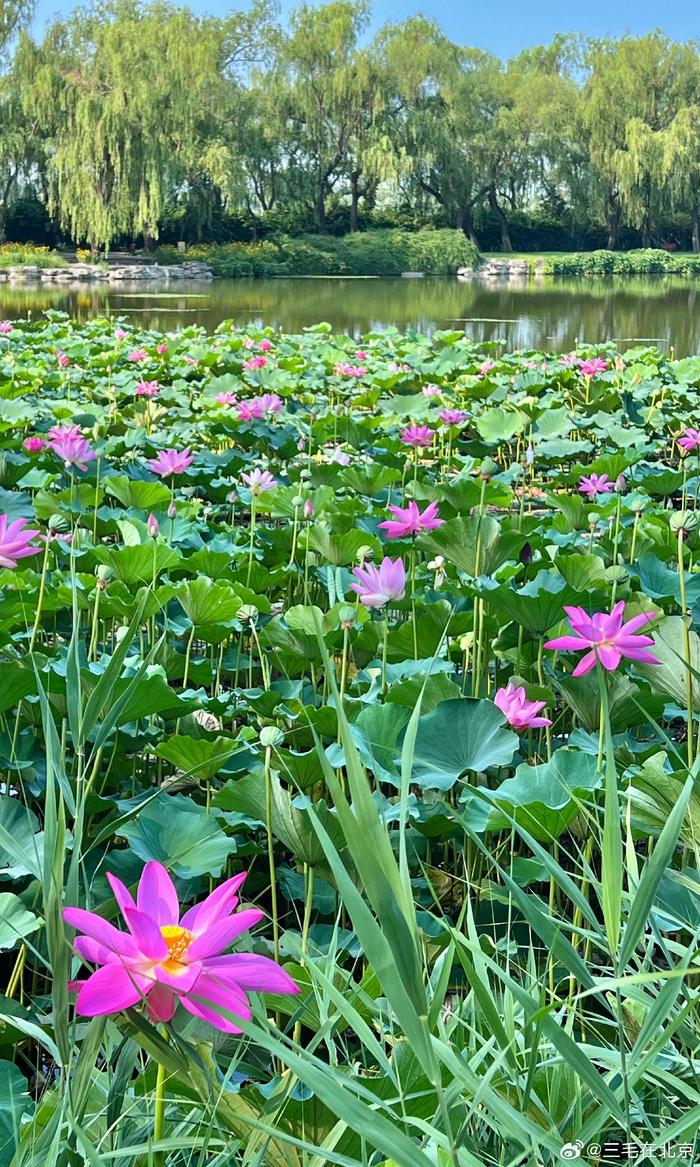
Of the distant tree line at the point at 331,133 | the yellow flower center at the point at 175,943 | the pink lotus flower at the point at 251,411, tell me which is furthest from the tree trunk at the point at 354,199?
the yellow flower center at the point at 175,943

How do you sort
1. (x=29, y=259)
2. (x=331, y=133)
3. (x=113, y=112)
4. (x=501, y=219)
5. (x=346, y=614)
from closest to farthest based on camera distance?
(x=346, y=614) → (x=113, y=112) → (x=29, y=259) → (x=331, y=133) → (x=501, y=219)

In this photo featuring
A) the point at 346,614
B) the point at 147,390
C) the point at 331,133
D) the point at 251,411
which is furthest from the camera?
the point at 331,133

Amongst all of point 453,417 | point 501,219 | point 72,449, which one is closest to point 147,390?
point 453,417

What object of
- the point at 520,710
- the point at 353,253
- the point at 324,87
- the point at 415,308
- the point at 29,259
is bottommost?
the point at 520,710

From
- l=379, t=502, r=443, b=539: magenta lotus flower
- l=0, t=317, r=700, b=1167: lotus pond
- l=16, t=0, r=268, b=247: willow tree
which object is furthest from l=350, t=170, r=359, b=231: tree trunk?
l=379, t=502, r=443, b=539: magenta lotus flower

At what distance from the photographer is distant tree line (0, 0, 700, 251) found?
17812 mm

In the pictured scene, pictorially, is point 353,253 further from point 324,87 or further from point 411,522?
point 411,522

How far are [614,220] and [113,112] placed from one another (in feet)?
57.1

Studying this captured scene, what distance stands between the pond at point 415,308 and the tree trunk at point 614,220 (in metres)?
11.6

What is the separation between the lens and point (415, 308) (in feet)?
42.5

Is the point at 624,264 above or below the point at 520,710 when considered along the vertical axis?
above

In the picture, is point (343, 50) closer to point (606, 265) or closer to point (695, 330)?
point (606, 265)

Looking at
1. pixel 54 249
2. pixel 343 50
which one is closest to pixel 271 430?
pixel 54 249

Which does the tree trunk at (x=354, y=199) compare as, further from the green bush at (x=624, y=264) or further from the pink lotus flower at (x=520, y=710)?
the pink lotus flower at (x=520, y=710)
